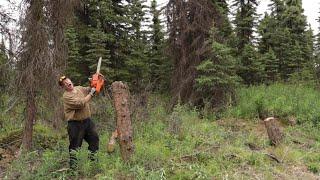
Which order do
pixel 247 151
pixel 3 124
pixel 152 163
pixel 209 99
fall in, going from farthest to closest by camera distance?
pixel 209 99 < pixel 3 124 < pixel 247 151 < pixel 152 163

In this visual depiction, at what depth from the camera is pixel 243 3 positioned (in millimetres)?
21656

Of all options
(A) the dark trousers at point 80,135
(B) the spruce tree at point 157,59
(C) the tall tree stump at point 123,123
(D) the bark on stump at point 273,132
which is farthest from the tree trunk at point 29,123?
(B) the spruce tree at point 157,59

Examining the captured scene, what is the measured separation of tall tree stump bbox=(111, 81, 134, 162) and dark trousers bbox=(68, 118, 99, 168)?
1.84 ft

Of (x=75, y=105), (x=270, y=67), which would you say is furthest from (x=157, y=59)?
(x=75, y=105)

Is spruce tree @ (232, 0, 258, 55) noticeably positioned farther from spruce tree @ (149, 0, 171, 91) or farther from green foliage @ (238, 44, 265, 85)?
spruce tree @ (149, 0, 171, 91)

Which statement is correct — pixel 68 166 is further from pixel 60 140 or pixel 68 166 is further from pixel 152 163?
pixel 60 140

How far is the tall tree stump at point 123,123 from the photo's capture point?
26.4 feet

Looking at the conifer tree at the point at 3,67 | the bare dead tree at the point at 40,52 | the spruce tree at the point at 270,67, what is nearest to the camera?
the bare dead tree at the point at 40,52

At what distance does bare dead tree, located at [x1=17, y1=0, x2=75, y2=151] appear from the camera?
9133mm

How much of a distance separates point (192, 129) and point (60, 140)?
10.6 feet

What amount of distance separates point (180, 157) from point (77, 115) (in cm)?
212

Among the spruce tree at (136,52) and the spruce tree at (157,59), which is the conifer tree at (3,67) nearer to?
the spruce tree at (136,52)

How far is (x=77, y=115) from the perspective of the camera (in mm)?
8141

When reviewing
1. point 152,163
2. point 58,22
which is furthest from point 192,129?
point 58,22
